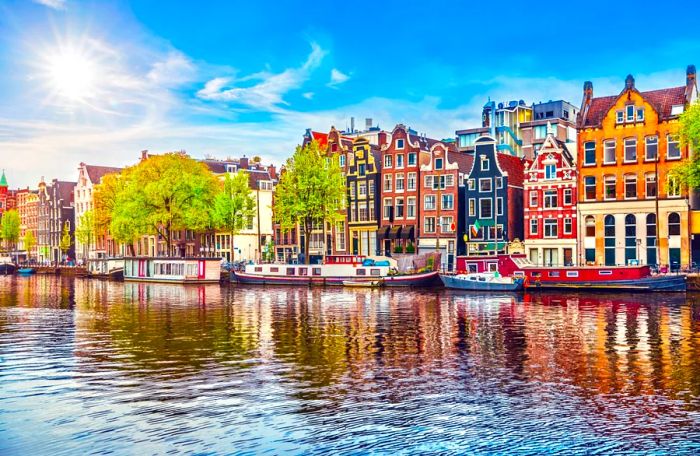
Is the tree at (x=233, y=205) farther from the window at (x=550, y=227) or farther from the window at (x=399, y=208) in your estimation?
the window at (x=550, y=227)

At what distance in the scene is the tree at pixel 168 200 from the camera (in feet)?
335

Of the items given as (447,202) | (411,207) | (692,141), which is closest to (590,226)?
(447,202)

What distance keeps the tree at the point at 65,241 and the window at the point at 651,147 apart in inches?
5049

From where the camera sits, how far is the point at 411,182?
99188 millimetres

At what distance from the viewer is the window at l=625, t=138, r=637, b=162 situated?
8106 cm

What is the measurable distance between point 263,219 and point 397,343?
9480cm

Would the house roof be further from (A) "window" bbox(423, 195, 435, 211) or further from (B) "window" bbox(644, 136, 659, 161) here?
(A) "window" bbox(423, 195, 435, 211)

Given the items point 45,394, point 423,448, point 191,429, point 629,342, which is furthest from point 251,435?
point 629,342

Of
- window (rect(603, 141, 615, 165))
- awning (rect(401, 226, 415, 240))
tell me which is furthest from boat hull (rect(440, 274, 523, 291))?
awning (rect(401, 226, 415, 240))

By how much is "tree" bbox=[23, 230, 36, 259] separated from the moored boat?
142833 millimetres

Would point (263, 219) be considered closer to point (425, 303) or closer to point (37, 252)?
point (425, 303)

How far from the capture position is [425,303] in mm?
60219

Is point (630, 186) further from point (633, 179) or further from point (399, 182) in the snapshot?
point (399, 182)

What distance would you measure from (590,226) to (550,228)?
14.7ft
